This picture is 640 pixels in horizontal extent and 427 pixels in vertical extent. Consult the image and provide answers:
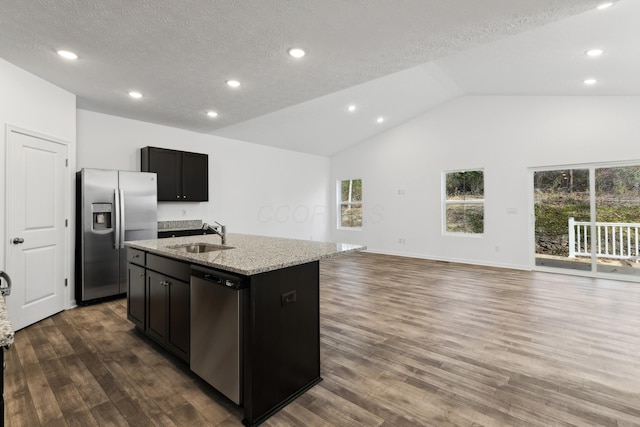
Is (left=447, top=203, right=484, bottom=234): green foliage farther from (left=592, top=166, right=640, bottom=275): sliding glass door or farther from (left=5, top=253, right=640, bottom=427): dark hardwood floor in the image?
(left=5, top=253, right=640, bottom=427): dark hardwood floor

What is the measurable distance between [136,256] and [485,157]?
6.28m

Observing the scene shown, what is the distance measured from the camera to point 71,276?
3795mm

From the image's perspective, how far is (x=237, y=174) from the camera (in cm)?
657

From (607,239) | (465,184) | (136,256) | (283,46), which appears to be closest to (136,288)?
(136,256)

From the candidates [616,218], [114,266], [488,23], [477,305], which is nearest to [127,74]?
[114,266]

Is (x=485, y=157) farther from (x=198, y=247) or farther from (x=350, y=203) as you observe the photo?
(x=198, y=247)

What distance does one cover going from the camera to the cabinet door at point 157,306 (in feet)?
8.23

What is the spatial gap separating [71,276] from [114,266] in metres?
0.44

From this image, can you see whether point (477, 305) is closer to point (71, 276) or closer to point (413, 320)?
point (413, 320)

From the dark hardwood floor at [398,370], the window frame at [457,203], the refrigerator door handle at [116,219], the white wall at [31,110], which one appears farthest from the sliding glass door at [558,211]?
the white wall at [31,110]

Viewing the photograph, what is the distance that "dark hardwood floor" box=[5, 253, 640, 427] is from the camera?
1.84 metres

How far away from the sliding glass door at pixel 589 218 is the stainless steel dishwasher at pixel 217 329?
605 cm

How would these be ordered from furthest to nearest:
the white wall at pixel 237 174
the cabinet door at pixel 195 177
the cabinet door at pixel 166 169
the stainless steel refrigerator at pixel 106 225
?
the cabinet door at pixel 195 177
the cabinet door at pixel 166 169
the white wall at pixel 237 174
the stainless steel refrigerator at pixel 106 225

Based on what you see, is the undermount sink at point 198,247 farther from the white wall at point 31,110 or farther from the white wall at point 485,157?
the white wall at point 485,157
